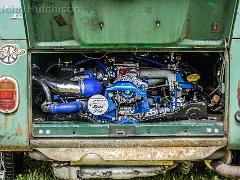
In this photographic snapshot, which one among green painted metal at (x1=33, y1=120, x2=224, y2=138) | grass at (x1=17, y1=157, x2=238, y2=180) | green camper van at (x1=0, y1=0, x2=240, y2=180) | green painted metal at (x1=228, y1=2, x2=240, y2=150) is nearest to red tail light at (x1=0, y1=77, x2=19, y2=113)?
green camper van at (x1=0, y1=0, x2=240, y2=180)

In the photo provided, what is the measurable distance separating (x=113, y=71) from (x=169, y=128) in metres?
0.86

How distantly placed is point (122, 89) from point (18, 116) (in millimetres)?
976

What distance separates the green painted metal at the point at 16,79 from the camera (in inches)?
194

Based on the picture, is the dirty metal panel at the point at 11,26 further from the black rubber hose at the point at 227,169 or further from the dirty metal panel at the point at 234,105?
the black rubber hose at the point at 227,169

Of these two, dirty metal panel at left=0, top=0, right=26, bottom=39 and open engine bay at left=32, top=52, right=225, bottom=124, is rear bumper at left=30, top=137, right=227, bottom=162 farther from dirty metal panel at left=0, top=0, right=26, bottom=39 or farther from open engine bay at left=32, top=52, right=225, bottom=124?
dirty metal panel at left=0, top=0, right=26, bottom=39

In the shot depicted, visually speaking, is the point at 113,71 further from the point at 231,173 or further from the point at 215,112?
the point at 231,173

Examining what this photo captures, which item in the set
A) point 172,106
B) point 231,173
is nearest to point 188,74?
point 172,106

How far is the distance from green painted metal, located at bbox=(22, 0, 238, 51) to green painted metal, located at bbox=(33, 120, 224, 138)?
0.68m

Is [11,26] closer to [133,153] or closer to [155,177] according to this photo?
[133,153]

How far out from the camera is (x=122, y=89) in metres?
5.32

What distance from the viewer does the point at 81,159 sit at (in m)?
5.00

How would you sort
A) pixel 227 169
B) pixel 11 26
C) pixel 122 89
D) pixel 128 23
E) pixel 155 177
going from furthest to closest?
pixel 155 177 → pixel 122 89 → pixel 227 169 → pixel 11 26 → pixel 128 23

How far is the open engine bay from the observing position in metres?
5.36

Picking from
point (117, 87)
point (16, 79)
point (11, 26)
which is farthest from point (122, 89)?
point (11, 26)
